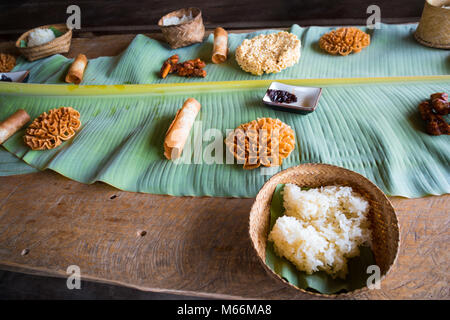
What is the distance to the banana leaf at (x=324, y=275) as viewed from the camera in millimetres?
1228

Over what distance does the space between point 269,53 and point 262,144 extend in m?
1.21

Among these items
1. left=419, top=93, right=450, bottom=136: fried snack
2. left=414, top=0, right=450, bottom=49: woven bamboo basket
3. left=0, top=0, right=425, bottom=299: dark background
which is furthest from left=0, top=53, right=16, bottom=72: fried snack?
left=414, top=0, right=450, bottom=49: woven bamboo basket

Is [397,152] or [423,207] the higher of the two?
[397,152]

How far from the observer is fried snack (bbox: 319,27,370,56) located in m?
2.61

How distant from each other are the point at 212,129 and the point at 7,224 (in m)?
1.38

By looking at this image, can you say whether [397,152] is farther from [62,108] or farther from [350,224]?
[62,108]

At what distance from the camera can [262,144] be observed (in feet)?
5.72

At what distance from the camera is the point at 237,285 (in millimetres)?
1333

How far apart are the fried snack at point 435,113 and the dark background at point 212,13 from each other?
3149 millimetres

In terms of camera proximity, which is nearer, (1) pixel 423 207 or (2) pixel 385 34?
(1) pixel 423 207

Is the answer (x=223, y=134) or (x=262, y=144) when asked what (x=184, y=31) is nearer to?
(x=223, y=134)

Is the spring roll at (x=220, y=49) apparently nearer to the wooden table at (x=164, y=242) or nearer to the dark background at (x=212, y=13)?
the wooden table at (x=164, y=242)

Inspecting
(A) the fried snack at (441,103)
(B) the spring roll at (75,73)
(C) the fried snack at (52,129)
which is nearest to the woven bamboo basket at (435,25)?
(A) the fried snack at (441,103)

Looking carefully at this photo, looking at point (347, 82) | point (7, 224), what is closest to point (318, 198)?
point (347, 82)
